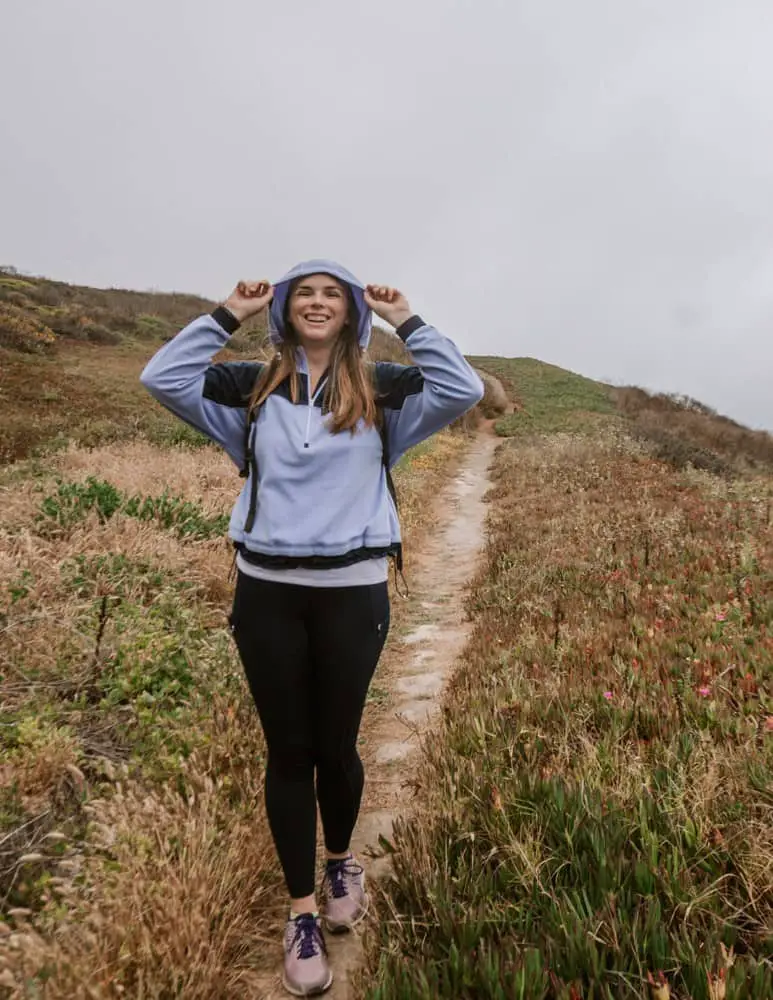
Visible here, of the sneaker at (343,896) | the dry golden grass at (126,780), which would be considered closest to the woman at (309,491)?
the sneaker at (343,896)

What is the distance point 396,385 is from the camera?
99.5 inches

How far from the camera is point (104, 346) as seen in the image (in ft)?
90.9

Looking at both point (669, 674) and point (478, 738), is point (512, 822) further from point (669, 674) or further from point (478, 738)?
point (669, 674)

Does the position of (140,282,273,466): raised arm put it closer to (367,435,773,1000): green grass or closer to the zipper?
the zipper

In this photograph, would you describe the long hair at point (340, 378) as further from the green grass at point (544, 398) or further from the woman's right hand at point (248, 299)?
the green grass at point (544, 398)

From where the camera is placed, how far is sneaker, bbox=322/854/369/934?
2734 millimetres

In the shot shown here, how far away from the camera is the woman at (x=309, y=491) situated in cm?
232

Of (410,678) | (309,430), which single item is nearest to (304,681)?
(309,430)

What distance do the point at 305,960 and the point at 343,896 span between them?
1.23 feet

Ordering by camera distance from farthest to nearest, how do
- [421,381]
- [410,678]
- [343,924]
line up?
[410,678] < [343,924] < [421,381]

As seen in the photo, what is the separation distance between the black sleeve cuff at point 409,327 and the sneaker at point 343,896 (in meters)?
2.37

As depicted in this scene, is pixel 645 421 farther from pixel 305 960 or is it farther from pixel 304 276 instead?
pixel 305 960

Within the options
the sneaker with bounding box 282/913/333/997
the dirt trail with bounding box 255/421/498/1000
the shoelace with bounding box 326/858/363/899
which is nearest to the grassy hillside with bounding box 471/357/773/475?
the dirt trail with bounding box 255/421/498/1000

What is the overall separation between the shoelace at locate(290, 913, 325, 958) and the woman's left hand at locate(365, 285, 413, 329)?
245 centimetres
